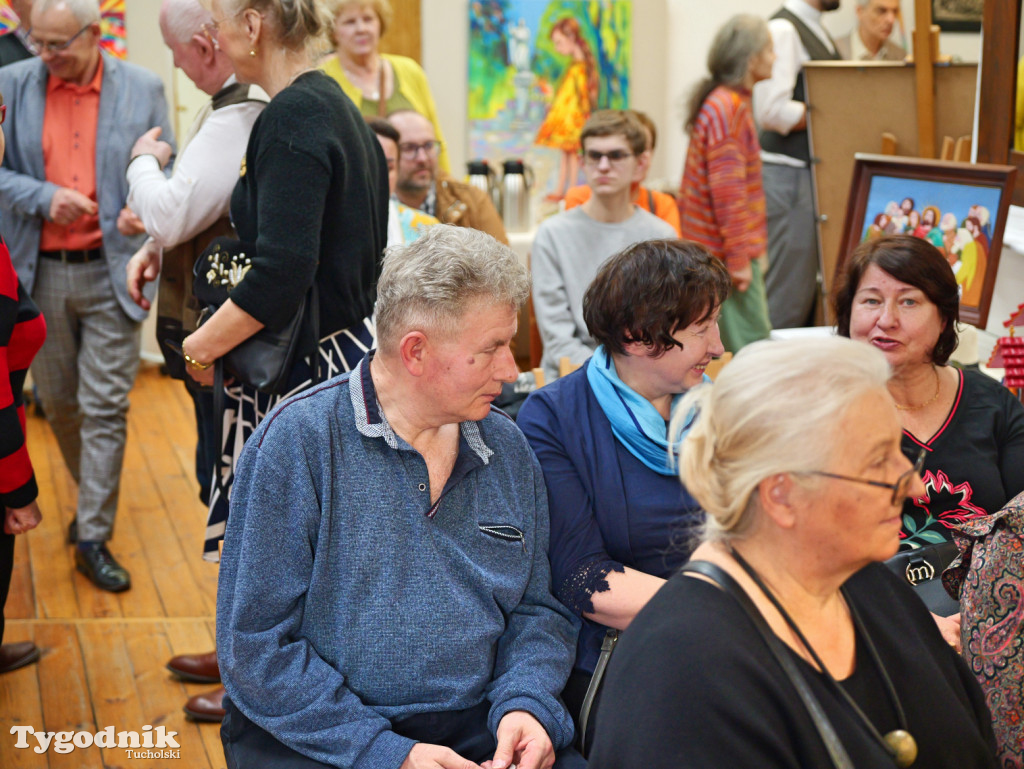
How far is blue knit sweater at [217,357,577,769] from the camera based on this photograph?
5.33ft

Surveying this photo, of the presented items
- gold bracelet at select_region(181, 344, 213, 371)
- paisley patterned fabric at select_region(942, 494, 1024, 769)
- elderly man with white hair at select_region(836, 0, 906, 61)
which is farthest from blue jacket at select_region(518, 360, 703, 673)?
elderly man with white hair at select_region(836, 0, 906, 61)

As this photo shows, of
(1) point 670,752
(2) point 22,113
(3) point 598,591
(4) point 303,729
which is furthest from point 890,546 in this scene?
(2) point 22,113

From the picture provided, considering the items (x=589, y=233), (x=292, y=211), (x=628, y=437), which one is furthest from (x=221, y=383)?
(x=589, y=233)

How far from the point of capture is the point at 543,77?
6.68 meters

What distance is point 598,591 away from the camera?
1818mm

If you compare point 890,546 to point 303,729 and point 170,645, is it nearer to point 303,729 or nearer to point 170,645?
point 303,729

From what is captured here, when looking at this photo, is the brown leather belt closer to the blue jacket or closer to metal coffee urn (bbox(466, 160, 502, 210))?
the blue jacket

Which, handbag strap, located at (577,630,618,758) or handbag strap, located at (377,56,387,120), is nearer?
handbag strap, located at (577,630,618,758)

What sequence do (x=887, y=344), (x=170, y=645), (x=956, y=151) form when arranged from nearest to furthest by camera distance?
(x=887, y=344), (x=170, y=645), (x=956, y=151)

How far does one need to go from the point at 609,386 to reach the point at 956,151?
247cm

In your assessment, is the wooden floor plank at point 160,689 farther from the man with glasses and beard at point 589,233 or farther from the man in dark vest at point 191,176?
the man with glasses and beard at point 589,233

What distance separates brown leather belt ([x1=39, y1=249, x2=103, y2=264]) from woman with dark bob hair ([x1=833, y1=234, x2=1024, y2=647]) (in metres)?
2.53

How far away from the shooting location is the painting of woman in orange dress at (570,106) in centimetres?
670

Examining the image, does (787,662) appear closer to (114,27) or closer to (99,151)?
(99,151)
